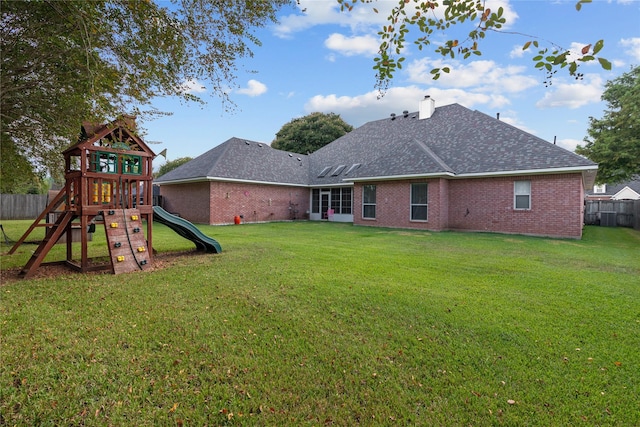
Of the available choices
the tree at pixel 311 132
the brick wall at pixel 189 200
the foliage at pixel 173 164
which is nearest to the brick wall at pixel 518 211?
the brick wall at pixel 189 200

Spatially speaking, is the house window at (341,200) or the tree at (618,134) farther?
the house window at (341,200)

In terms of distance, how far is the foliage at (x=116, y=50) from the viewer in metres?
4.38

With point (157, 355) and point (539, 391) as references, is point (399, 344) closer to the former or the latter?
point (539, 391)

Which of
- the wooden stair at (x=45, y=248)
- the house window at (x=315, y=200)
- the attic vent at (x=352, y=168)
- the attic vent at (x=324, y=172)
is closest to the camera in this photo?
the wooden stair at (x=45, y=248)

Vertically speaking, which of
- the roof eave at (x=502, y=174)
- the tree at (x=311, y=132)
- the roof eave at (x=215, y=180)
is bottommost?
the roof eave at (x=502, y=174)

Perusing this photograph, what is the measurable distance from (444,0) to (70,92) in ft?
21.9

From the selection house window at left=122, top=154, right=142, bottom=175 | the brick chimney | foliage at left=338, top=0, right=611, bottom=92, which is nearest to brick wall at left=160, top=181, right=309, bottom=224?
the brick chimney

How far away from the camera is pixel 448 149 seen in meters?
16.2

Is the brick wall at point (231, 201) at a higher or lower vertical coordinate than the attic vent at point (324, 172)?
lower

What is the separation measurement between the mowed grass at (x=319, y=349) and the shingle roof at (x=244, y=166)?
12663mm

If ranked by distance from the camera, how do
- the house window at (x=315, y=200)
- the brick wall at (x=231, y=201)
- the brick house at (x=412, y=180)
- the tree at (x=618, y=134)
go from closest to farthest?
the brick house at (x=412, y=180) → the brick wall at (x=231, y=201) → the tree at (x=618, y=134) → the house window at (x=315, y=200)

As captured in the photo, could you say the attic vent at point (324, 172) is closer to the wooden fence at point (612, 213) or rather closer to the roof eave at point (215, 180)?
the roof eave at point (215, 180)

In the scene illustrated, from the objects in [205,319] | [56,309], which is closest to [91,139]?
[56,309]

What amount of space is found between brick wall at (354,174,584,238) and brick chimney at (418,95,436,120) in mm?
6622
